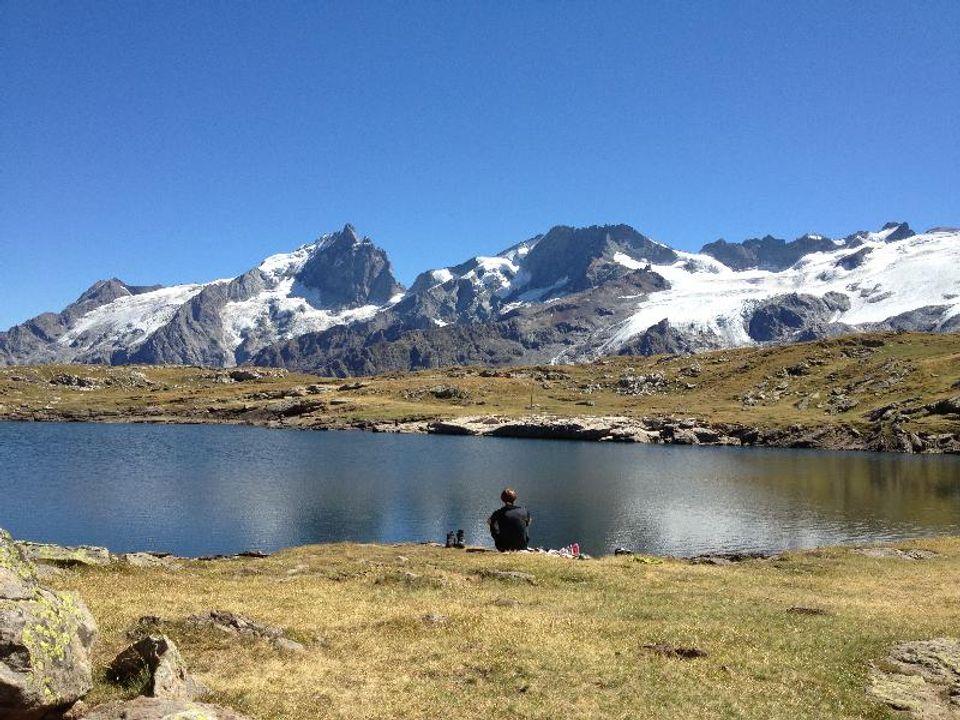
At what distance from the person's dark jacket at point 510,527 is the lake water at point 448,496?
27.4 metres

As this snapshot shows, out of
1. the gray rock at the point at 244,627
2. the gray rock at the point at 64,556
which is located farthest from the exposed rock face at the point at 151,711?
the gray rock at the point at 64,556

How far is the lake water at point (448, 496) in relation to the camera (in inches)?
2844

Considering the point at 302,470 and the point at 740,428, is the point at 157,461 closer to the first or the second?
the point at 302,470

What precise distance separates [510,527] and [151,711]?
1142 inches

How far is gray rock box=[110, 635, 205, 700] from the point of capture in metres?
14.9

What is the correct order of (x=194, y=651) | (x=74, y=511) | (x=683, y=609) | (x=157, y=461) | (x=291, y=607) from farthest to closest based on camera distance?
(x=157, y=461), (x=74, y=511), (x=683, y=609), (x=291, y=607), (x=194, y=651)

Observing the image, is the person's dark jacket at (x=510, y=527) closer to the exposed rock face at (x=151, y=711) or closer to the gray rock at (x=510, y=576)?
the gray rock at (x=510, y=576)

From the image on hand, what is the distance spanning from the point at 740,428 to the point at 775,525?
122 metres

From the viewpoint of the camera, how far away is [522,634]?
874 inches

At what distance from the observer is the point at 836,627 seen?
993 inches

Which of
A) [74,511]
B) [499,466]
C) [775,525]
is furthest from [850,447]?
[74,511]

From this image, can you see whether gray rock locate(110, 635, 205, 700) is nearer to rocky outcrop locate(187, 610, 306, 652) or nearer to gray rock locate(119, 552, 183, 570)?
rocky outcrop locate(187, 610, 306, 652)

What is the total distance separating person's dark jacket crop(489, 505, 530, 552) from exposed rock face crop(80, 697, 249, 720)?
27.5 m

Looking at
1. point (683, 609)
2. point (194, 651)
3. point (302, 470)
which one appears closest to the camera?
point (194, 651)
